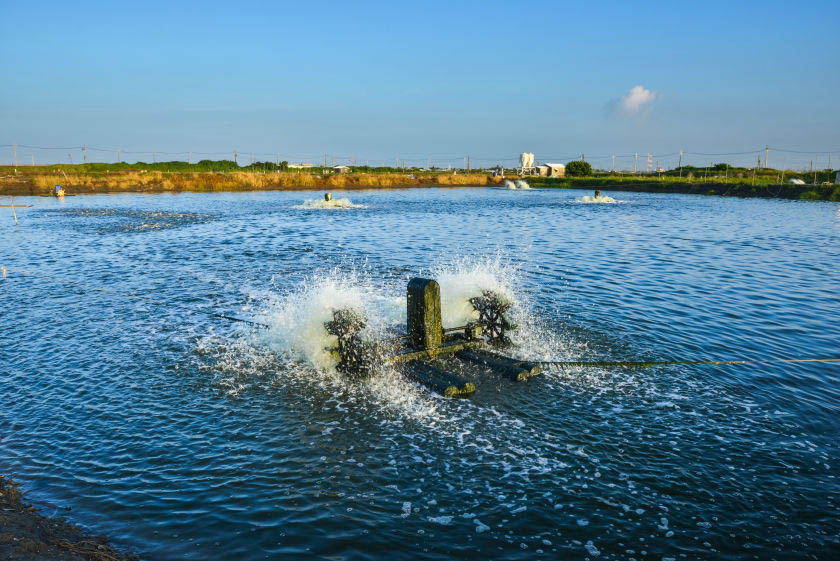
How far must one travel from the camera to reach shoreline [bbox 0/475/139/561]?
17.2 ft

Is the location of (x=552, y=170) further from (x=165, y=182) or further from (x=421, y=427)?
(x=421, y=427)

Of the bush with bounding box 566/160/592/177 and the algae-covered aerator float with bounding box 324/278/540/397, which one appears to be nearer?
the algae-covered aerator float with bounding box 324/278/540/397

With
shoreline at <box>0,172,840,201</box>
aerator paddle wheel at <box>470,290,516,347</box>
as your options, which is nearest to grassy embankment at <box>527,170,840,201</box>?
shoreline at <box>0,172,840,201</box>

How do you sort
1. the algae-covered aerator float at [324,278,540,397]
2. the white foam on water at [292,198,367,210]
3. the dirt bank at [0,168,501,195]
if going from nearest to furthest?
the algae-covered aerator float at [324,278,540,397], the white foam on water at [292,198,367,210], the dirt bank at [0,168,501,195]

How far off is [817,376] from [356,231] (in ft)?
93.8

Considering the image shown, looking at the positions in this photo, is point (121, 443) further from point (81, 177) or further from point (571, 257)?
point (81, 177)

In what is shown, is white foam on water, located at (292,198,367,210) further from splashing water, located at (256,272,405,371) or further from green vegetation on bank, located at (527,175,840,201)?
green vegetation on bank, located at (527,175,840,201)

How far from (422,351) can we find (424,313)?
837mm

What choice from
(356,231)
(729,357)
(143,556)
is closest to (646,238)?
(356,231)

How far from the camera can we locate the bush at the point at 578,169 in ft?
403

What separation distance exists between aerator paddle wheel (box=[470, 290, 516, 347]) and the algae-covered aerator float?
0.83 m

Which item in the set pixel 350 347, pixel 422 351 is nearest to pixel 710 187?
pixel 422 351

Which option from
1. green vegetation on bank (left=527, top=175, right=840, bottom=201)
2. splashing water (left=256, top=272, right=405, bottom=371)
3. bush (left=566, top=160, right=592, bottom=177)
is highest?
bush (left=566, top=160, right=592, bottom=177)

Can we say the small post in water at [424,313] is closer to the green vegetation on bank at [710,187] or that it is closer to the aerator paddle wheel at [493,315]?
the aerator paddle wheel at [493,315]
